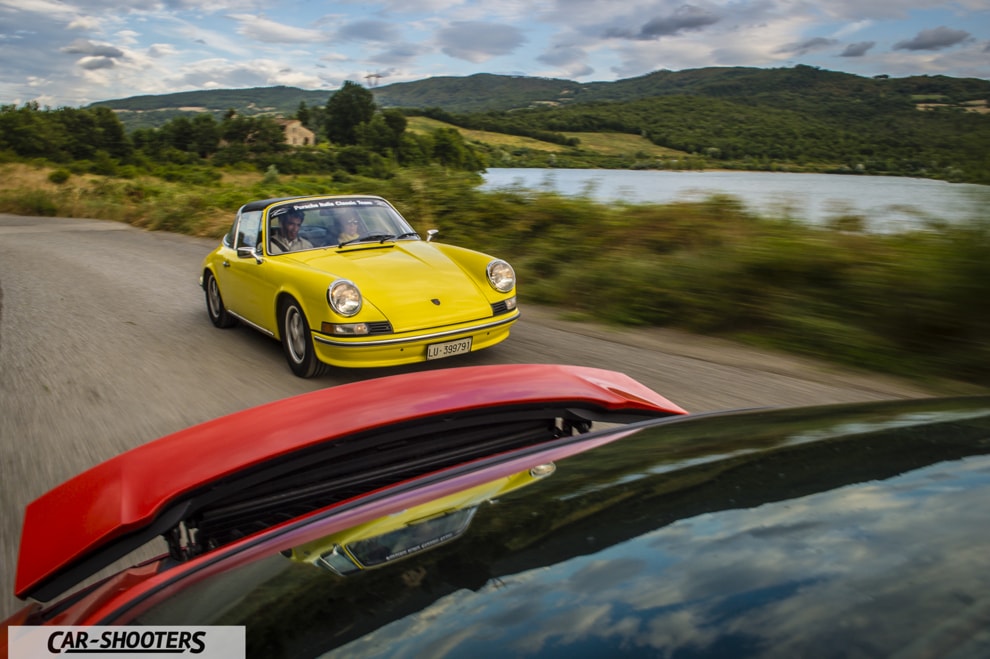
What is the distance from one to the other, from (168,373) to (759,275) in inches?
214

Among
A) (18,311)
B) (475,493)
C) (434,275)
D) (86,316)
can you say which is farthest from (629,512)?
(18,311)

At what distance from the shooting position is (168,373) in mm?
5715

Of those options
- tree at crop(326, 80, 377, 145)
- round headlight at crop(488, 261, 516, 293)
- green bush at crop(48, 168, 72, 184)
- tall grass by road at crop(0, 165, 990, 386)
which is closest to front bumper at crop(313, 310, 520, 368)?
round headlight at crop(488, 261, 516, 293)

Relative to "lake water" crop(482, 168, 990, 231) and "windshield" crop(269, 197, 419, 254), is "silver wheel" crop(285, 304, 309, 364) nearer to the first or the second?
"windshield" crop(269, 197, 419, 254)

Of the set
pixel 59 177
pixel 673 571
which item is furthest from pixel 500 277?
pixel 59 177

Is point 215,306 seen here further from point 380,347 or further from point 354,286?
point 380,347

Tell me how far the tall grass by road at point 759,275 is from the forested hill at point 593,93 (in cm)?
181

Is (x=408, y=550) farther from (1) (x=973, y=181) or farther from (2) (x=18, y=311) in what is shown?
(2) (x=18, y=311)

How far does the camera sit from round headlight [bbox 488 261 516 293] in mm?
5906

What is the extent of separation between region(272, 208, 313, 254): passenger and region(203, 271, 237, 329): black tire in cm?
124

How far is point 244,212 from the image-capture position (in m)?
7.02

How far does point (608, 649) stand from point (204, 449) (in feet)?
4.67

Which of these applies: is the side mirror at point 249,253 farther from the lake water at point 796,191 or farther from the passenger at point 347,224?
the lake water at point 796,191

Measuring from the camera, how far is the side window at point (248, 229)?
6574 millimetres
